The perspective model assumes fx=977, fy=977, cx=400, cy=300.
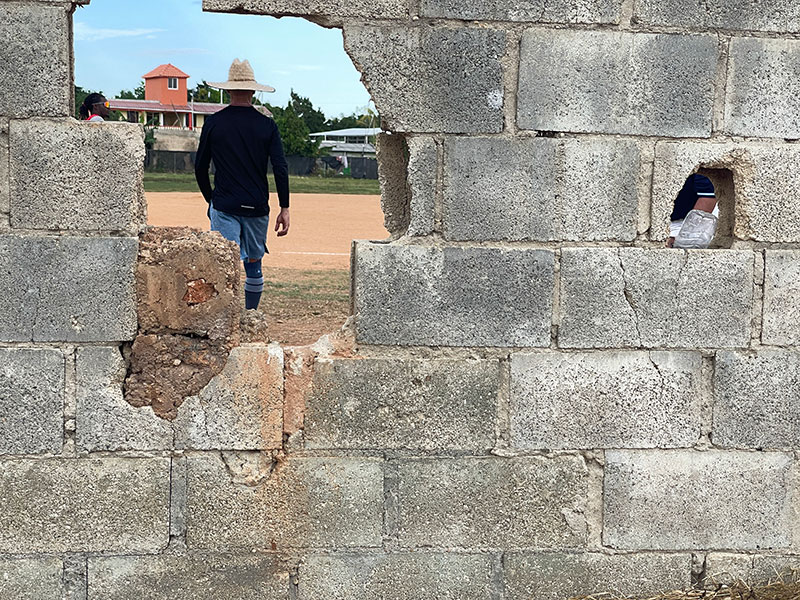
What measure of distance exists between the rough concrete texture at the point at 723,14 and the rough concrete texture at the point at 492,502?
1791mm

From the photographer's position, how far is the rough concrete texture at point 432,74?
374 centimetres

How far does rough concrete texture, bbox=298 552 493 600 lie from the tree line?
80.2 ft

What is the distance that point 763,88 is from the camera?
12.8 ft

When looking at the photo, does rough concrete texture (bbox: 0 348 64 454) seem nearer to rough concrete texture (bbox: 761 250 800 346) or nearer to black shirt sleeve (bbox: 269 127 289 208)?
black shirt sleeve (bbox: 269 127 289 208)

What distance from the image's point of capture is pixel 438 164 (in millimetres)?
3812

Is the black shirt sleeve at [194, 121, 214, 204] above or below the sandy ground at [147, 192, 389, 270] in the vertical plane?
above

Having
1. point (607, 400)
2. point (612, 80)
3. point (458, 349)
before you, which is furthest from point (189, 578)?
point (612, 80)

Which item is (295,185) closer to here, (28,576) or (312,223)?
(312,223)

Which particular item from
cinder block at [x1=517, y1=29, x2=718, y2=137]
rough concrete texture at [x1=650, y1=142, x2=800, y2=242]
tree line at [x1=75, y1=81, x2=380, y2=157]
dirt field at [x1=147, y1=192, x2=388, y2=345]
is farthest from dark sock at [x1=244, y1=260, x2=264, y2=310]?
tree line at [x1=75, y1=81, x2=380, y2=157]

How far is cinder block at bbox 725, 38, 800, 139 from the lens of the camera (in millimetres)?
3863

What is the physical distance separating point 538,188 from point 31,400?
2133mm

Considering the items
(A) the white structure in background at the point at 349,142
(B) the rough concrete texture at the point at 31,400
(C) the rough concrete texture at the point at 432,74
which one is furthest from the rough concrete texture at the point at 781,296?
(A) the white structure in background at the point at 349,142

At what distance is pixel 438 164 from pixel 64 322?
1560 mm

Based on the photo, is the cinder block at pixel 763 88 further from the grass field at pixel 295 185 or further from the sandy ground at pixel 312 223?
the grass field at pixel 295 185
